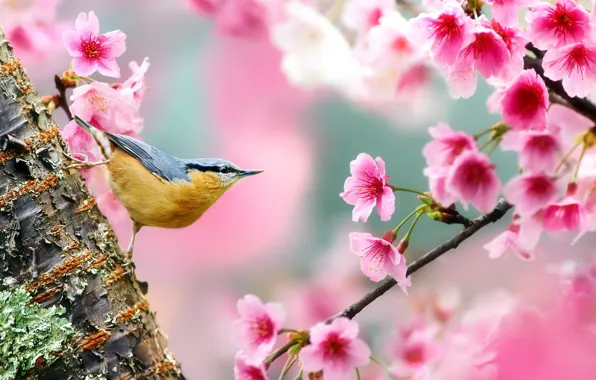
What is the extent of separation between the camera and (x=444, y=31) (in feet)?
1.33

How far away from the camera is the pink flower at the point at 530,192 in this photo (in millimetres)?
407

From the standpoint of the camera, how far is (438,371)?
68 cm

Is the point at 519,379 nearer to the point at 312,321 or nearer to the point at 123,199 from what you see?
the point at 123,199

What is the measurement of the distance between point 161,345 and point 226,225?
673 millimetres

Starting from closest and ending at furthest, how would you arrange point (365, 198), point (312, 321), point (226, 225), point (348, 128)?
point (365, 198) < point (312, 321) < point (226, 225) < point (348, 128)

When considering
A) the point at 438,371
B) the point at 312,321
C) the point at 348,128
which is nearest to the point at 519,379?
the point at 438,371

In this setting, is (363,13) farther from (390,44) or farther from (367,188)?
(367,188)

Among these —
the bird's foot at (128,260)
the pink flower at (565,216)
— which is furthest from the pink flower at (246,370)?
the pink flower at (565,216)

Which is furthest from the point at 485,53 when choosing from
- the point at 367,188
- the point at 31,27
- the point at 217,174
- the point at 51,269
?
the point at 31,27

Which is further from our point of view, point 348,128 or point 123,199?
point 348,128

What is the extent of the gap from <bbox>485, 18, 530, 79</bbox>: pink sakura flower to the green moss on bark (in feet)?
1.08

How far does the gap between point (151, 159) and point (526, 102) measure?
267mm

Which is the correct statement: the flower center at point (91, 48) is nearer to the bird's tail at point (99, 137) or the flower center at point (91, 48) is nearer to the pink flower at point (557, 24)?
the bird's tail at point (99, 137)

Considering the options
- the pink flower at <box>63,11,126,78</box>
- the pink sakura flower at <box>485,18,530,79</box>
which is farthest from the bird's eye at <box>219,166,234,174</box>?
the pink sakura flower at <box>485,18,530,79</box>
